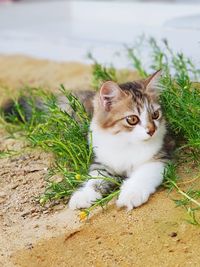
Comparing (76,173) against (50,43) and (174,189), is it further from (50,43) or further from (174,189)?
(50,43)

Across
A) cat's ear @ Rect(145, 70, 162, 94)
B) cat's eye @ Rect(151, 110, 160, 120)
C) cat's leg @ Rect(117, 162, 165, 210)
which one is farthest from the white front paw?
cat's ear @ Rect(145, 70, 162, 94)

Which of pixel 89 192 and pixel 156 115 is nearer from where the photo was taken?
pixel 89 192

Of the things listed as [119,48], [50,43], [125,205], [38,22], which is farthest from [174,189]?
[38,22]

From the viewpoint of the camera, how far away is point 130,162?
2961 millimetres

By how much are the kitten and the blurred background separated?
1391 millimetres

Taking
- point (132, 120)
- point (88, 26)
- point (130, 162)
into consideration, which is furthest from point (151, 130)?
point (88, 26)

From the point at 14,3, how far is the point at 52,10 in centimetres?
68

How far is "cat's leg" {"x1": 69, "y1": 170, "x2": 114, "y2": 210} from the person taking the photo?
2.79m

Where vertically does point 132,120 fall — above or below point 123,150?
above

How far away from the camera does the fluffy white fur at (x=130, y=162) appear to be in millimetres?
2738

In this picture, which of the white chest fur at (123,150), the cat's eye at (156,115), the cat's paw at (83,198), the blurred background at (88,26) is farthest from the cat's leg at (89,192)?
the blurred background at (88,26)

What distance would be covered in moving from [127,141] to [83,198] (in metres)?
0.36

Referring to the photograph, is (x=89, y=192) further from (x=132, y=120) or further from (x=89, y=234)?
(x=132, y=120)

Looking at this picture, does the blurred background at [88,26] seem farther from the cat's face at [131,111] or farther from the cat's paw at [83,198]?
the cat's paw at [83,198]
